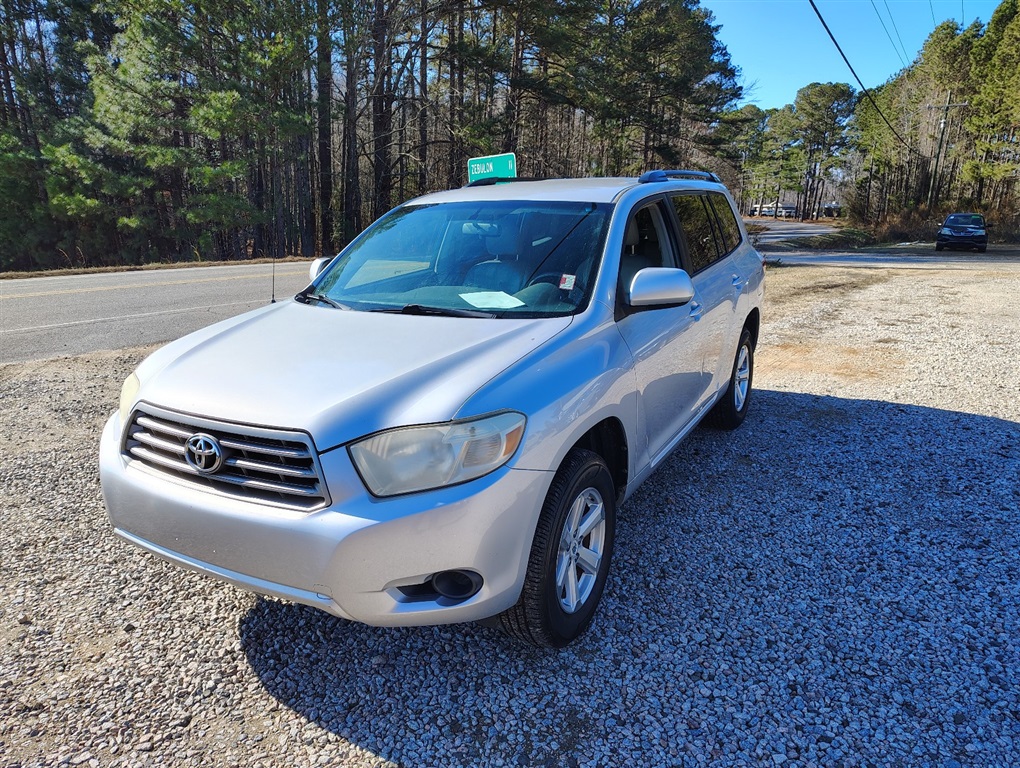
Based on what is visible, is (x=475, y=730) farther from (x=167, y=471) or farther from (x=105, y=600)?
(x=105, y=600)

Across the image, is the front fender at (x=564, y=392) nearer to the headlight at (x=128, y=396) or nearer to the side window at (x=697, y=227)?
the headlight at (x=128, y=396)

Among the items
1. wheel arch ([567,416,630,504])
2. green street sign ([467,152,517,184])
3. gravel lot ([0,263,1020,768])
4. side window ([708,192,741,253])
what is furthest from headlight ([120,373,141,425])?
green street sign ([467,152,517,184])

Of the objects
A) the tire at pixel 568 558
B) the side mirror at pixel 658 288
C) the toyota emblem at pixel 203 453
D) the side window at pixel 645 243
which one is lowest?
the tire at pixel 568 558

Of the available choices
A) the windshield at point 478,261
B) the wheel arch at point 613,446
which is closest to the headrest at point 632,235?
the windshield at point 478,261

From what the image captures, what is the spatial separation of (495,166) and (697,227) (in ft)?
11.2

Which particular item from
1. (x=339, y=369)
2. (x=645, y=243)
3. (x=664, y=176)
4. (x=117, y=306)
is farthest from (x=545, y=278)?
(x=117, y=306)

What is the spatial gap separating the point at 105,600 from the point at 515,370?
224 centimetres

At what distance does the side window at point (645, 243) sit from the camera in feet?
11.3

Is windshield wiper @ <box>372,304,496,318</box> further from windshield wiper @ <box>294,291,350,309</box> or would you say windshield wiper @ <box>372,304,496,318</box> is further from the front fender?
the front fender

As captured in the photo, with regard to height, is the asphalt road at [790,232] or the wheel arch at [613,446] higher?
the asphalt road at [790,232]

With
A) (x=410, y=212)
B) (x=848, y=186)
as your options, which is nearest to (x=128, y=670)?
(x=410, y=212)

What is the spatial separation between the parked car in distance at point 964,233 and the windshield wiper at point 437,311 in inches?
1250

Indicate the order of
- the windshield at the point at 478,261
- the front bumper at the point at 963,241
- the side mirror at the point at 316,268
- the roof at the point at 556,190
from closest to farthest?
the windshield at the point at 478,261 < the roof at the point at 556,190 < the side mirror at the point at 316,268 < the front bumper at the point at 963,241

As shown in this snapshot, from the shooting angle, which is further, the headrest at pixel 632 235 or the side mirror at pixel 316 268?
the side mirror at pixel 316 268
